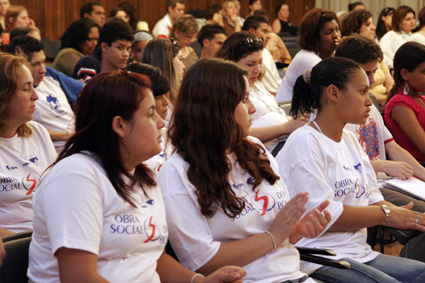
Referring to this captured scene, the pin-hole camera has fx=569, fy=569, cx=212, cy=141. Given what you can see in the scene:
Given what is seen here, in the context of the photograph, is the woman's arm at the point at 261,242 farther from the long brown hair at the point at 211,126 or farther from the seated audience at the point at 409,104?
the seated audience at the point at 409,104

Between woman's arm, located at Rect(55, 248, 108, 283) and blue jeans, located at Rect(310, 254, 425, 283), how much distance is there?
0.89 metres

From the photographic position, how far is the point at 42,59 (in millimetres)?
3275

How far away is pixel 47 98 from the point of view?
10.6ft

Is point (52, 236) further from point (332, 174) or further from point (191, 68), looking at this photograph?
point (332, 174)

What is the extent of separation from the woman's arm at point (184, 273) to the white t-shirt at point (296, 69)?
243 cm

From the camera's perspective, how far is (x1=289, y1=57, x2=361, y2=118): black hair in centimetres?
221

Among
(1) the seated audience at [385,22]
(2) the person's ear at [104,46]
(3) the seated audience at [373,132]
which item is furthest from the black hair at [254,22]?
(3) the seated audience at [373,132]

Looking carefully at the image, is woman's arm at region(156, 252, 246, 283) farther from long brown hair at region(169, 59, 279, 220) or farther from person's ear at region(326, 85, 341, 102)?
person's ear at region(326, 85, 341, 102)

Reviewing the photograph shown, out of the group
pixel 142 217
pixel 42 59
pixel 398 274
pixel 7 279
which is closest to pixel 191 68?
pixel 142 217

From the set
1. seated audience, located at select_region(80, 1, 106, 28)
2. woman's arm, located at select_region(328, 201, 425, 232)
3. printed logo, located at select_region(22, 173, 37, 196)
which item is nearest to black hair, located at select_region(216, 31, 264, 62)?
woman's arm, located at select_region(328, 201, 425, 232)

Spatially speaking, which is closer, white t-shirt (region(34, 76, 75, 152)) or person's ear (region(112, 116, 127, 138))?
person's ear (region(112, 116, 127, 138))

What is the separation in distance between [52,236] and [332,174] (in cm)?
111

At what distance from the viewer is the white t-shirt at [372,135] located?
2.88 m

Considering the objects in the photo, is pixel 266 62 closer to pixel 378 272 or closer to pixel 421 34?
pixel 421 34
